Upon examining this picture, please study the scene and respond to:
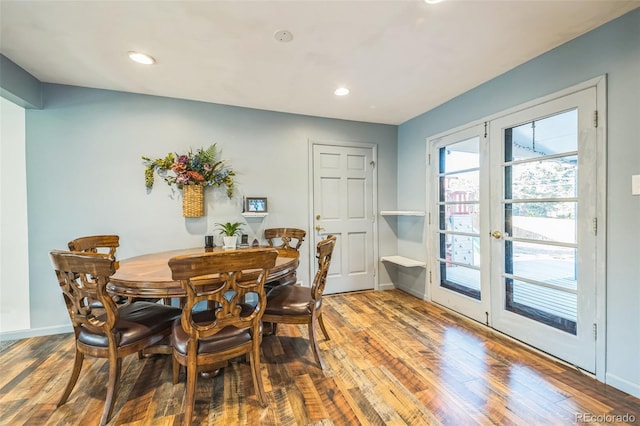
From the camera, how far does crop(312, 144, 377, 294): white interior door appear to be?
367 centimetres

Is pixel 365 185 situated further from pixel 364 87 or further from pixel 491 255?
pixel 491 255

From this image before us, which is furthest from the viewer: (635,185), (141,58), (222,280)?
(141,58)

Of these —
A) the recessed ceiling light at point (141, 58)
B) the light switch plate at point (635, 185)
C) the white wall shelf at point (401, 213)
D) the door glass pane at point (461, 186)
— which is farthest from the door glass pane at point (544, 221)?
the recessed ceiling light at point (141, 58)

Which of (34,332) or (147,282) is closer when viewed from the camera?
(147,282)

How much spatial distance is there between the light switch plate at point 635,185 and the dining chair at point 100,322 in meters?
3.06

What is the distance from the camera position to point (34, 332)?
2611 mm

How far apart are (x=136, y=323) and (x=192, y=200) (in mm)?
1559

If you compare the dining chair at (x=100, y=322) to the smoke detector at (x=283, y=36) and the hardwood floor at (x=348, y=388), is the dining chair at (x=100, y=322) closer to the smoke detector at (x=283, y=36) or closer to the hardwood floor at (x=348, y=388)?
the hardwood floor at (x=348, y=388)

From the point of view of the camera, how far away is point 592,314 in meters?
1.93

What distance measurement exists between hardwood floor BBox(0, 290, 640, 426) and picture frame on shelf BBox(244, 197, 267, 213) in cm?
144

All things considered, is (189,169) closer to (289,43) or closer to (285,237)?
(285,237)

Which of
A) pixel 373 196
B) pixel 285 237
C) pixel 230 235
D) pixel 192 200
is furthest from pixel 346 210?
pixel 192 200

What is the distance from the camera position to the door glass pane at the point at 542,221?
6.80 ft

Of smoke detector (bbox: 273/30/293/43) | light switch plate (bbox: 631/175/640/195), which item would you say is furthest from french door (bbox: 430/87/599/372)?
smoke detector (bbox: 273/30/293/43)
